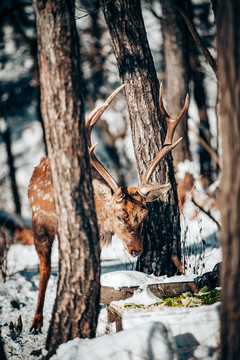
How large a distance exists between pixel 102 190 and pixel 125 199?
13.7 inches

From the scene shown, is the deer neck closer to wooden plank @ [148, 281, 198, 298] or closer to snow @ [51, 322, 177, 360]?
wooden plank @ [148, 281, 198, 298]

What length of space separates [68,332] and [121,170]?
1177 cm

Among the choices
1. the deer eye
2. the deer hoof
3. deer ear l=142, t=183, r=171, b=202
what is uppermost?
deer ear l=142, t=183, r=171, b=202

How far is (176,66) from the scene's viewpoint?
30.5ft

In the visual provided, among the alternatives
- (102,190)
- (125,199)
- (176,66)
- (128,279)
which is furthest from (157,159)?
(176,66)

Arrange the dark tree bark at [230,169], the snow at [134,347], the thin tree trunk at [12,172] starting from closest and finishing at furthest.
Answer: the dark tree bark at [230,169], the snow at [134,347], the thin tree trunk at [12,172]

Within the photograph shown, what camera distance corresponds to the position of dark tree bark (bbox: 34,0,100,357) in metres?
2.94

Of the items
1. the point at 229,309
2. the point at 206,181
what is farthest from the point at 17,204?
the point at 229,309

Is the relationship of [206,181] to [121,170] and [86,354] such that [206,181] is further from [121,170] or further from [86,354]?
[86,354]

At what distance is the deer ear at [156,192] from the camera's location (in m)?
4.46

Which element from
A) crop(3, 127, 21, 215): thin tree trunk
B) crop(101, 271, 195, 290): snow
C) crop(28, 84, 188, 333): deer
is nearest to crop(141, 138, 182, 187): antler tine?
crop(28, 84, 188, 333): deer

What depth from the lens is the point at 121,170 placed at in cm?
1469

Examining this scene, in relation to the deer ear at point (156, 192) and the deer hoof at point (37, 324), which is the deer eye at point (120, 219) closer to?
the deer ear at point (156, 192)

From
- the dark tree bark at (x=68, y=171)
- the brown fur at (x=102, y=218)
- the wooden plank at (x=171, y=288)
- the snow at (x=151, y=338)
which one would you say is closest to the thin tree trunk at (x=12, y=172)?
the brown fur at (x=102, y=218)
